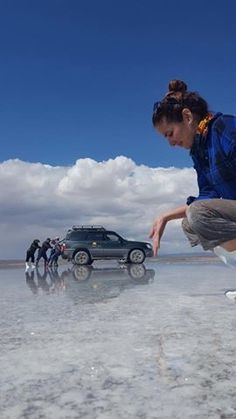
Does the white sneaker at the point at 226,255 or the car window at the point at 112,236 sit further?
the car window at the point at 112,236

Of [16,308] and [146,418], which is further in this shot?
[16,308]

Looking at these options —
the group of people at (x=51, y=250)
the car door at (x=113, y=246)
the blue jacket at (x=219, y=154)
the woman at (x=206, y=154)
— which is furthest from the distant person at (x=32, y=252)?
the blue jacket at (x=219, y=154)

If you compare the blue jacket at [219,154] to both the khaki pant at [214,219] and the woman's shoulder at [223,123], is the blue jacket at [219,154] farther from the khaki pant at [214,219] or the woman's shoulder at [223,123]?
the khaki pant at [214,219]

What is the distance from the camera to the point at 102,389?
1867 millimetres

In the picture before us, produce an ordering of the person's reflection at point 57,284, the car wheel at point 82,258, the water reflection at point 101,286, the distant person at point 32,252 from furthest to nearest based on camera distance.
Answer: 1. the car wheel at point 82,258
2. the distant person at point 32,252
3. the person's reflection at point 57,284
4. the water reflection at point 101,286

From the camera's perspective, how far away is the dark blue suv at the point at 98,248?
2383 cm

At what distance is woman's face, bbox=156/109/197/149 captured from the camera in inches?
116

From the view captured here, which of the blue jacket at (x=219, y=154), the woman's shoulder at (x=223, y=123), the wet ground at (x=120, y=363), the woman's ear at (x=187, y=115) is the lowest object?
the wet ground at (x=120, y=363)

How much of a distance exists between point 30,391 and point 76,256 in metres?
22.1

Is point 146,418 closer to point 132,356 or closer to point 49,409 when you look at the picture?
point 49,409

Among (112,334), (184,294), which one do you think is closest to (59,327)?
(112,334)

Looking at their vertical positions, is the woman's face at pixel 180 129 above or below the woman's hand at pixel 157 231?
above

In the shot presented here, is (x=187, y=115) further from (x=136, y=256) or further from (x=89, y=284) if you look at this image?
(x=136, y=256)

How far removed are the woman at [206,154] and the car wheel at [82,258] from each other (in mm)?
20685
